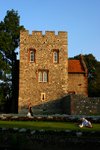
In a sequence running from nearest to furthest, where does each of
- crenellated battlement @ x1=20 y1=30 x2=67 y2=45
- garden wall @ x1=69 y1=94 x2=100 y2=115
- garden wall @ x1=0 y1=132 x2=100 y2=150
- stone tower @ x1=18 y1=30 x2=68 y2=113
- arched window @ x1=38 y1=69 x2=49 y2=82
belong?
garden wall @ x1=0 y1=132 x2=100 y2=150
garden wall @ x1=69 y1=94 x2=100 y2=115
stone tower @ x1=18 y1=30 x2=68 y2=113
arched window @ x1=38 y1=69 x2=49 y2=82
crenellated battlement @ x1=20 y1=30 x2=67 y2=45

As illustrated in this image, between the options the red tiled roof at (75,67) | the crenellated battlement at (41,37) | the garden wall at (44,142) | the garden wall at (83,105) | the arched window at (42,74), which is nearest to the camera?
the garden wall at (44,142)

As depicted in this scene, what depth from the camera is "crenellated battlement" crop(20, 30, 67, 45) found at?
2908cm

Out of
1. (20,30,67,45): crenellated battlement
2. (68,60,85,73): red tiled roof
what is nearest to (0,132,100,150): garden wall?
(20,30,67,45): crenellated battlement

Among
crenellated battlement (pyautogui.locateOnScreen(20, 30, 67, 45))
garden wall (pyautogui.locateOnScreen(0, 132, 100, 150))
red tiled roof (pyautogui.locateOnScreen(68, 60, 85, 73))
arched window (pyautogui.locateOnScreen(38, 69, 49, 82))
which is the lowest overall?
garden wall (pyautogui.locateOnScreen(0, 132, 100, 150))

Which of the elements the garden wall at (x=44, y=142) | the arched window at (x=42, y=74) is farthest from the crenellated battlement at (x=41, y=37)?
the garden wall at (x=44, y=142)

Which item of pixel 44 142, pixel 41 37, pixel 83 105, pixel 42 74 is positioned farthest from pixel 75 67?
pixel 44 142

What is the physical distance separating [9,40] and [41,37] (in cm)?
586

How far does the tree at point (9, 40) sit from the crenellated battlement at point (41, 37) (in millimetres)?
3951

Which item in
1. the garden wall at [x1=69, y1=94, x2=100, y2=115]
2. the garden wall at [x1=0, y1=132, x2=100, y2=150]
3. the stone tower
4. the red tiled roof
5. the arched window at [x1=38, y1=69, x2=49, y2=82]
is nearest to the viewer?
the garden wall at [x1=0, y1=132, x2=100, y2=150]

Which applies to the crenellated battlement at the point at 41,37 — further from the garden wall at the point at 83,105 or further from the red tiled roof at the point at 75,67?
the garden wall at the point at 83,105

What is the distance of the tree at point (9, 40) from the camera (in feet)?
104

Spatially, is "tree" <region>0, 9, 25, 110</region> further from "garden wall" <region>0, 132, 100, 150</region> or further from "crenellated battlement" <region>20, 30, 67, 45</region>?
"garden wall" <region>0, 132, 100, 150</region>

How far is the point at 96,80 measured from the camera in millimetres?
30719

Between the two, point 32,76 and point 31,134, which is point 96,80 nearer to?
point 32,76
